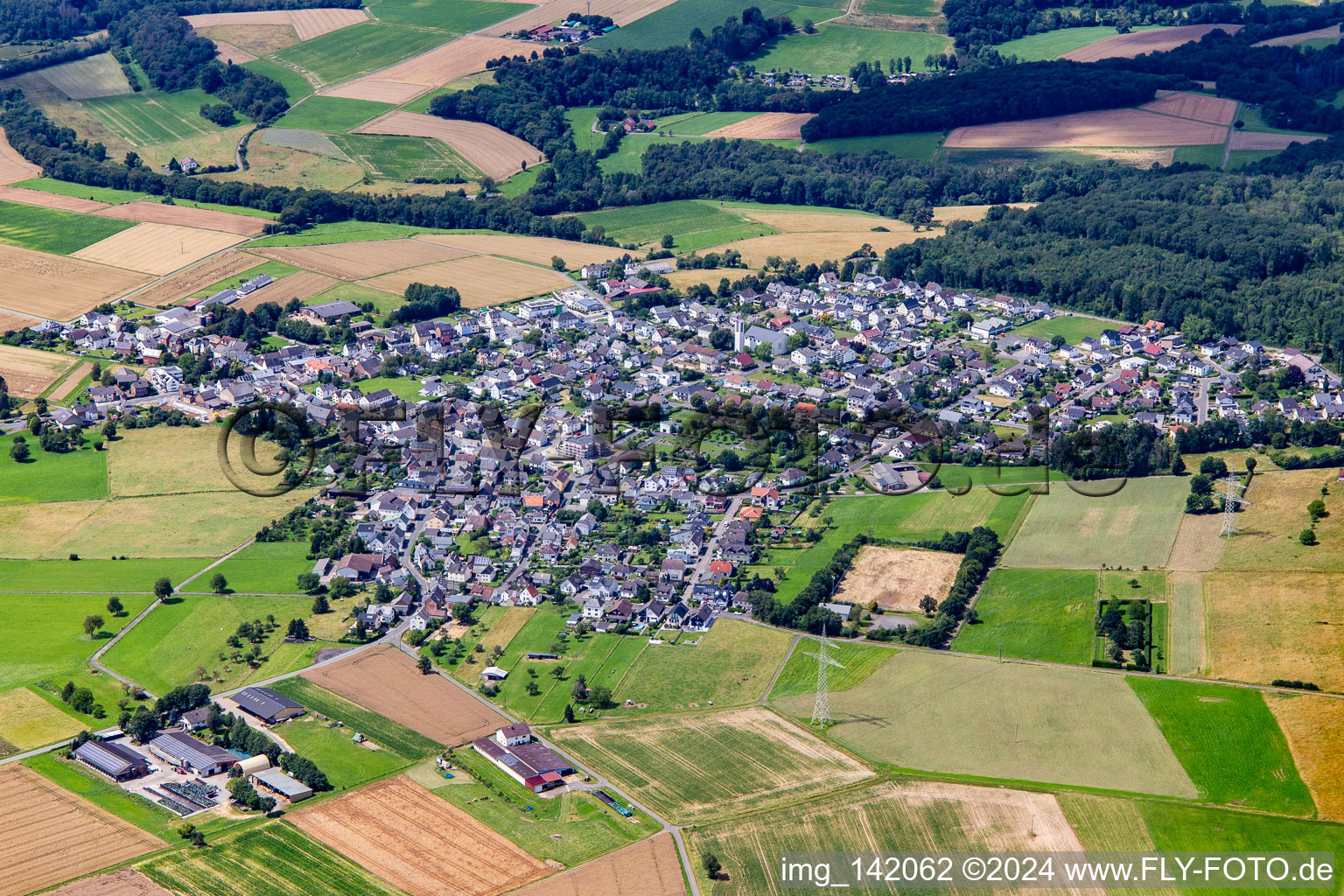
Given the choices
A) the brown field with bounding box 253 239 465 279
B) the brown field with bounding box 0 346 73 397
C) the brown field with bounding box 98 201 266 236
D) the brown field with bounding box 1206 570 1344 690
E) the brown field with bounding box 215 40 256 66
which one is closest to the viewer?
the brown field with bounding box 1206 570 1344 690

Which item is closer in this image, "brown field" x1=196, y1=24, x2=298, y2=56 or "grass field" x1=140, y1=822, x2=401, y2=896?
"grass field" x1=140, y1=822, x2=401, y2=896

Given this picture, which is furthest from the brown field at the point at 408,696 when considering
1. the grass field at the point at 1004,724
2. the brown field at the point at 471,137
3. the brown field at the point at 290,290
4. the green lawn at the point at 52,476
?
the brown field at the point at 471,137

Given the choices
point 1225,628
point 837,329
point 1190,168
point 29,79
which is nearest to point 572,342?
point 837,329

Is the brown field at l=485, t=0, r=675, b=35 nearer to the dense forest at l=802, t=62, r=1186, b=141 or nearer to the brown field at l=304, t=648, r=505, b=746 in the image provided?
the dense forest at l=802, t=62, r=1186, b=141

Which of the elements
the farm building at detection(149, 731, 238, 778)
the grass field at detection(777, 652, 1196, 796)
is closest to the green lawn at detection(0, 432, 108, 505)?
the farm building at detection(149, 731, 238, 778)

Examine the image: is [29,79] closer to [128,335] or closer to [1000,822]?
[128,335]

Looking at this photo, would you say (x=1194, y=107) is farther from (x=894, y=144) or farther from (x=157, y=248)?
(x=157, y=248)

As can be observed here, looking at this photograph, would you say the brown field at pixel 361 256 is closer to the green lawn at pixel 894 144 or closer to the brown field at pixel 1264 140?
the green lawn at pixel 894 144
